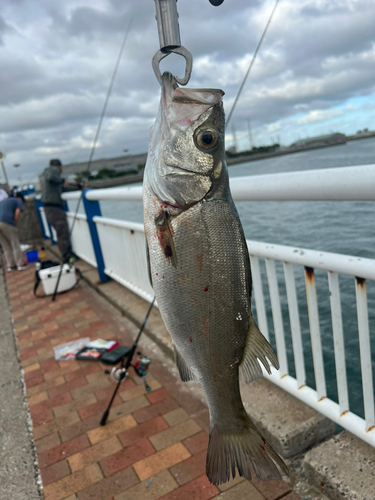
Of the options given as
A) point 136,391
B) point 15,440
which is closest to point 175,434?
point 136,391

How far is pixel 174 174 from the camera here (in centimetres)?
113

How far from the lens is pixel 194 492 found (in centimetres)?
220

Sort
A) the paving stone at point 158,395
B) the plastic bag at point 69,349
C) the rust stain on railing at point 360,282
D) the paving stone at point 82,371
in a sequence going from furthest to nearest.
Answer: the plastic bag at point 69,349 → the paving stone at point 82,371 → the paving stone at point 158,395 → the rust stain on railing at point 360,282

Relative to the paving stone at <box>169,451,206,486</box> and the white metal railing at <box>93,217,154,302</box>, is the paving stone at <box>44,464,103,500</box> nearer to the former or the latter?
the paving stone at <box>169,451,206,486</box>

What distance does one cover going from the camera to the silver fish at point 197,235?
43.1 inches

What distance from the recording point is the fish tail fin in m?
1.27

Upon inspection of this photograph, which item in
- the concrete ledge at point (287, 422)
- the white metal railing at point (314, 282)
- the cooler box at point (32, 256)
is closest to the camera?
the white metal railing at point (314, 282)

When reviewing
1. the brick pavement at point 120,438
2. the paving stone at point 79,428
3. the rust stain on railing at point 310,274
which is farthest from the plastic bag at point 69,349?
the rust stain on railing at point 310,274

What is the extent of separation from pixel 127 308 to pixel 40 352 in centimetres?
116

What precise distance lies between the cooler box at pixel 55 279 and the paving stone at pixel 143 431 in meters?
3.93

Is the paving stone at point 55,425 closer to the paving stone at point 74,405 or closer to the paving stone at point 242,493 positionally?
the paving stone at point 74,405

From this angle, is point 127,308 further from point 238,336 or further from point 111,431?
point 238,336

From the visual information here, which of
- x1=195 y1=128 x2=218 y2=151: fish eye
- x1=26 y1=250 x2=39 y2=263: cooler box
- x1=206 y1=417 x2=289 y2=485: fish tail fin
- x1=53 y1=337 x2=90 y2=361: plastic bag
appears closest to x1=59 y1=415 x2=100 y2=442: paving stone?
x1=53 y1=337 x2=90 y2=361: plastic bag

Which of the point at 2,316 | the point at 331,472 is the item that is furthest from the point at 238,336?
the point at 2,316
